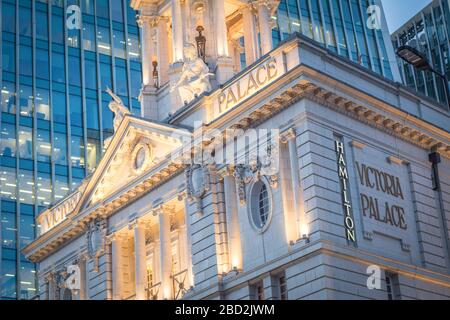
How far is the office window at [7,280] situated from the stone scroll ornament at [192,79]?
29.3 m

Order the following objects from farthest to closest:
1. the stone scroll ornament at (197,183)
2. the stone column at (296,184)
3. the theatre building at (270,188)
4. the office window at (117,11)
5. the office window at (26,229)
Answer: the office window at (117,11)
the office window at (26,229)
the stone scroll ornament at (197,183)
the theatre building at (270,188)
the stone column at (296,184)

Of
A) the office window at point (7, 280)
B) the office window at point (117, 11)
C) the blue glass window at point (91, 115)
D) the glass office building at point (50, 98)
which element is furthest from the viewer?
the office window at point (117, 11)

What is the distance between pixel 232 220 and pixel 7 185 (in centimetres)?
3730

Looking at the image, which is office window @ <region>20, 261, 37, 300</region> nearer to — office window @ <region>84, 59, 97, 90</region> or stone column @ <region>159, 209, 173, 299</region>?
office window @ <region>84, 59, 97, 90</region>

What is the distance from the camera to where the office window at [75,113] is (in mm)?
77375

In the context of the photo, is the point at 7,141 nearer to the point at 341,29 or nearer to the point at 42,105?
the point at 42,105

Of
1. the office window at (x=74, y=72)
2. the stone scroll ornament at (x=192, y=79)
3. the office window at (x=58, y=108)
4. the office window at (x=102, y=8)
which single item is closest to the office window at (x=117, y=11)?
the office window at (x=102, y=8)

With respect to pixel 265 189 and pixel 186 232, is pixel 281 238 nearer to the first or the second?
pixel 265 189

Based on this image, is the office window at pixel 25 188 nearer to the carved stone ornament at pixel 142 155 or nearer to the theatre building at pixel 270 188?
the theatre building at pixel 270 188

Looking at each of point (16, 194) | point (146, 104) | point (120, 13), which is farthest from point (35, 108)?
point (146, 104)

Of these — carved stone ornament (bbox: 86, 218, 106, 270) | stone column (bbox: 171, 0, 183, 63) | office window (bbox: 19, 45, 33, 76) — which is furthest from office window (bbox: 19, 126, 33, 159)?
stone column (bbox: 171, 0, 183, 63)

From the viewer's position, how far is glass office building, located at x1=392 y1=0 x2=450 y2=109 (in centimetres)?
8538

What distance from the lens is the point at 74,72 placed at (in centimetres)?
7856

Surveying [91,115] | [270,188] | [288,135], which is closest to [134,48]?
[91,115]
